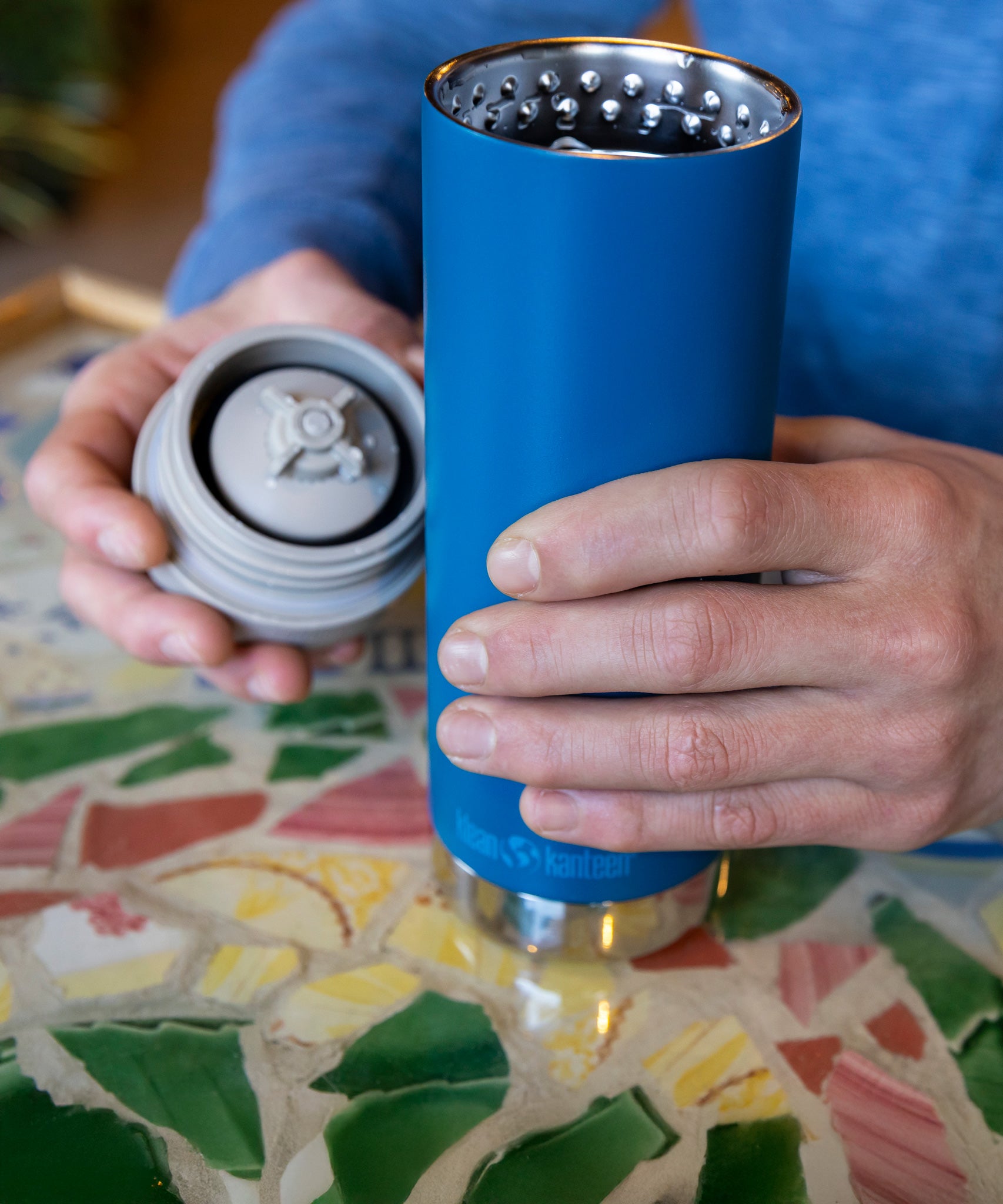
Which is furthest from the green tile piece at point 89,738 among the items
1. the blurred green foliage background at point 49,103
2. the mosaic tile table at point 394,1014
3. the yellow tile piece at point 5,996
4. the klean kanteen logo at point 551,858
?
the blurred green foliage background at point 49,103

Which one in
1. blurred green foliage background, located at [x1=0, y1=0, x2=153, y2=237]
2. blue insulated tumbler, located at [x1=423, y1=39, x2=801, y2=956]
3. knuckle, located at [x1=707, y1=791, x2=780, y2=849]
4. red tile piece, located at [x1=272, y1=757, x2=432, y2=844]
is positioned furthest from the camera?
blurred green foliage background, located at [x1=0, y1=0, x2=153, y2=237]

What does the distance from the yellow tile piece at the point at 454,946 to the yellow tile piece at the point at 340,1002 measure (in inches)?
0.6

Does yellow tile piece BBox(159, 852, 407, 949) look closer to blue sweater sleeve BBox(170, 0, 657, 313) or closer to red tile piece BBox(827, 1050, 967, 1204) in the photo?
red tile piece BBox(827, 1050, 967, 1204)

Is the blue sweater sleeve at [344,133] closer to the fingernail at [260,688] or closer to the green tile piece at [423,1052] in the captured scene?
the fingernail at [260,688]

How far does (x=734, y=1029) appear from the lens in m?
0.42

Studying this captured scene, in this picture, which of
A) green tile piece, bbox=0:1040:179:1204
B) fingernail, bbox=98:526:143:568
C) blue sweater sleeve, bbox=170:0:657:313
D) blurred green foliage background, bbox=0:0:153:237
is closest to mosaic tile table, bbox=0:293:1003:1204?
green tile piece, bbox=0:1040:179:1204

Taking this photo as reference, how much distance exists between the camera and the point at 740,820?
0.40 metres

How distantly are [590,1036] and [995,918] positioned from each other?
188 mm

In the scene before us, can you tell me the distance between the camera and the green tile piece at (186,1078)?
373 millimetres

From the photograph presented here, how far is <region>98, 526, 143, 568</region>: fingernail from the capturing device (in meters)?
0.49

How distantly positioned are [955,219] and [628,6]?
0.33 meters

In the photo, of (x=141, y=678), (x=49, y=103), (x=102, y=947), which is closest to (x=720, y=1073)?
(x=102, y=947)

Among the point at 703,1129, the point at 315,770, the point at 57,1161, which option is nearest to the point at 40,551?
the point at 315,770

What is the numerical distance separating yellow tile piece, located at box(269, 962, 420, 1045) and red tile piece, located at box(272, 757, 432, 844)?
0.08 m
